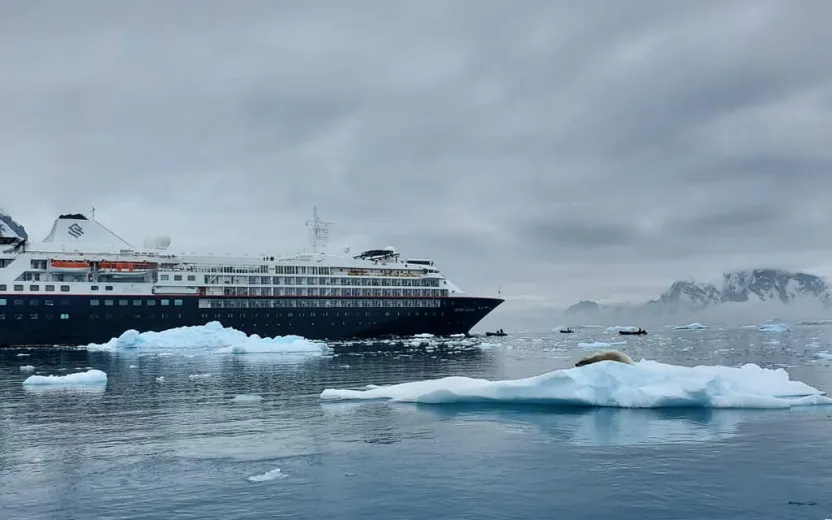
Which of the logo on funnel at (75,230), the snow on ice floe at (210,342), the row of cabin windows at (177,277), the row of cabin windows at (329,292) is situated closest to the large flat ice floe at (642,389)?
the snow on ice floe at (210,342)

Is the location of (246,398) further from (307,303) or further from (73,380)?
(307,303)

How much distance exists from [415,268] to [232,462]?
81492mm

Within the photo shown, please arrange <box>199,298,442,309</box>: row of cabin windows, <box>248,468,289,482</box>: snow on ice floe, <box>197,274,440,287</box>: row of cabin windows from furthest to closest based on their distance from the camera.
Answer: <box>197,274,440,287</box>: row of cabin windows → <box>199,298,442,309</box>: row of cabin windows → <box>248,468,289,482</box>: snow on ice floe

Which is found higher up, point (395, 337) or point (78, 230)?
point (78, 230)

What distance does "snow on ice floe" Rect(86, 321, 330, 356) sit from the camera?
6556 centimetres

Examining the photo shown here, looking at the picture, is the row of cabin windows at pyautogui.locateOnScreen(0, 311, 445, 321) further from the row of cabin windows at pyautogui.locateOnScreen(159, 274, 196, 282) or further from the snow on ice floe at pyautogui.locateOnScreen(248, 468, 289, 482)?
the snow on ice floe at pyautogui.locateOnScreen(248, 468, 289, 482)

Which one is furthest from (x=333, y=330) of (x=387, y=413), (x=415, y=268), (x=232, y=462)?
(x=232, y=462)

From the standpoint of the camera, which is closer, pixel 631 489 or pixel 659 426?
pixel 631 489

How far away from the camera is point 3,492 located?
14023 mm

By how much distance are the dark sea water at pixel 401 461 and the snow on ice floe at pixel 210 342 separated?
36.8 meters

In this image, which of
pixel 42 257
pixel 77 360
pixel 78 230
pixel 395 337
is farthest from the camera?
pixel 395 337

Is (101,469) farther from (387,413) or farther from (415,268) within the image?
(415,268)

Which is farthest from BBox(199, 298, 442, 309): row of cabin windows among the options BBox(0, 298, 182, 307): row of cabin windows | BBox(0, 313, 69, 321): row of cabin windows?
BBox(0, 313, 69, 321): row of cabin windows

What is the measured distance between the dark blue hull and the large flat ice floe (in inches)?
2430
